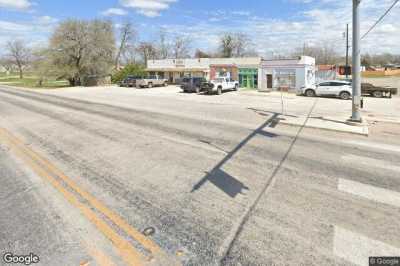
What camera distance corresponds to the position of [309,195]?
4.84m

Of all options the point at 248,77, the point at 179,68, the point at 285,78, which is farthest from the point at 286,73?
the point at 179,68

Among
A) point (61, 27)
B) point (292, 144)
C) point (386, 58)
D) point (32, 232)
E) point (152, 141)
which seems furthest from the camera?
point (386, 58)

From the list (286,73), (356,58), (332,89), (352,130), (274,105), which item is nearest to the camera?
(352,130)

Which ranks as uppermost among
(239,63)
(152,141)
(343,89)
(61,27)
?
(61,27)

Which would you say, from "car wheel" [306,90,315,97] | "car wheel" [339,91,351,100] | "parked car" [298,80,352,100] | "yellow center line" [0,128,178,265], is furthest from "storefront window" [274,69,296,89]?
"yellow center line" [0,128,178,265]

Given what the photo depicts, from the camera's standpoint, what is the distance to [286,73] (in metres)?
33.6

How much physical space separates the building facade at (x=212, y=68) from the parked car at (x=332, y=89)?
10447mm

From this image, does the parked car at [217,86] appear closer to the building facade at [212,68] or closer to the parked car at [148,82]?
the building facade at [212,68]

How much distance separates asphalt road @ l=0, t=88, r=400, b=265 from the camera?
3395mm

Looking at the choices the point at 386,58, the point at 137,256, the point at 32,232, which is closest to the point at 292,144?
the point at 137,256

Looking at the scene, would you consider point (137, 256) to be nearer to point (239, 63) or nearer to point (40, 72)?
point (239, 63)

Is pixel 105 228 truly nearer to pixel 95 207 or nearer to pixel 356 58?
pixel 95 207

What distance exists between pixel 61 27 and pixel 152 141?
4670cm

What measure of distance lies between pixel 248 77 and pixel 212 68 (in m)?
6.33
